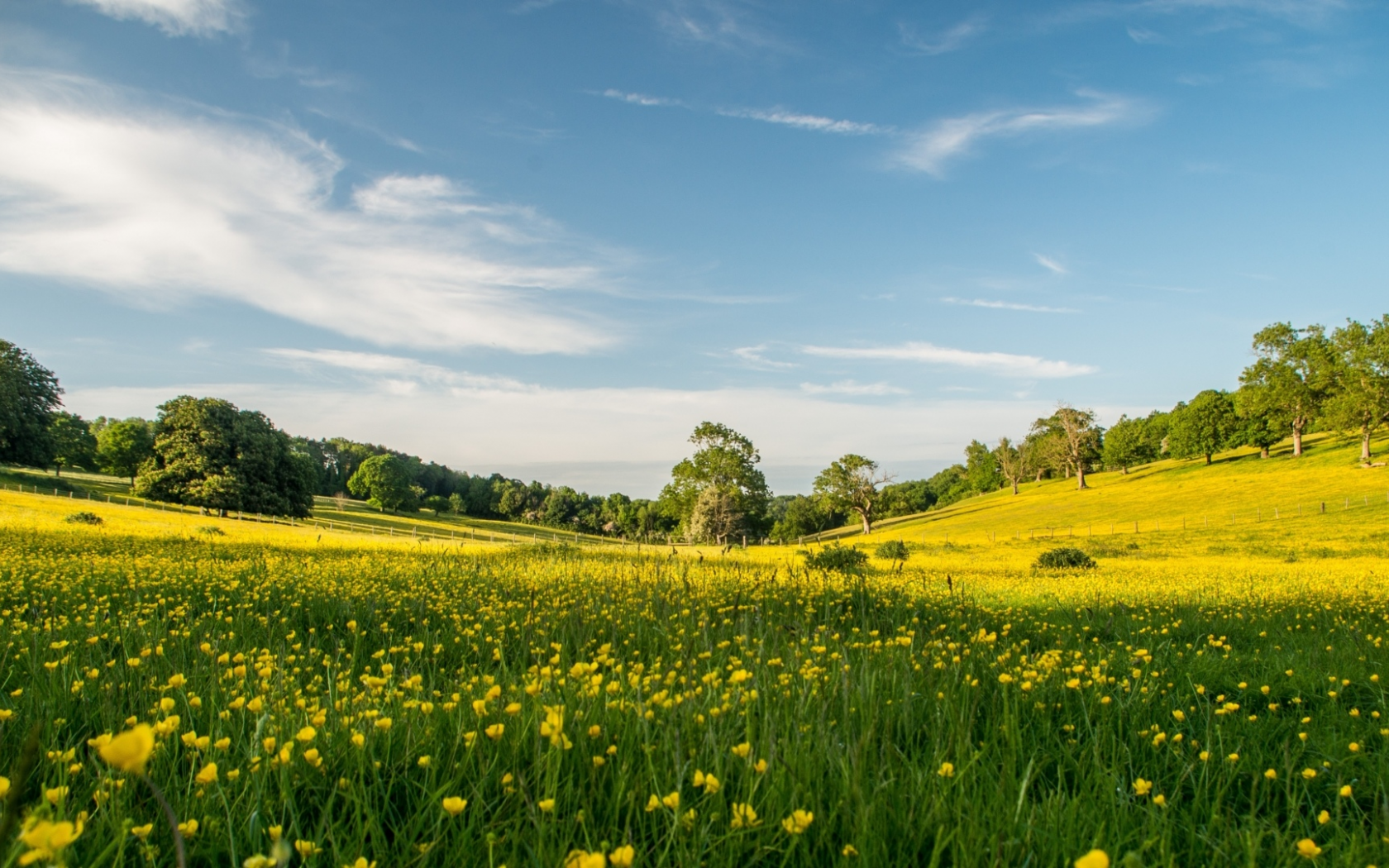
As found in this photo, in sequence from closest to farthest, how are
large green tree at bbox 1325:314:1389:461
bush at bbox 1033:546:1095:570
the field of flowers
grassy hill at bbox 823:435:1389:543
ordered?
the field of flowers
bush at bbox 1033:546:1095:570
grassy hill at bbox 823:435:1389:543
large green tree at bbox 1325:314:1389:461

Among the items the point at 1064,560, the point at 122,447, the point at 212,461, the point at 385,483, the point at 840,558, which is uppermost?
the point at 122,447

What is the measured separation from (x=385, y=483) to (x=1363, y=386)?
4514 inches

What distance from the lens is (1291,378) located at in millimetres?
67375

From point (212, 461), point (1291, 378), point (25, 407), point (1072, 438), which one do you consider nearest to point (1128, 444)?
point (1072, 438)

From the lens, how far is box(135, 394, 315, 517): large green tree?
167ft

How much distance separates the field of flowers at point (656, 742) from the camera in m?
2.22

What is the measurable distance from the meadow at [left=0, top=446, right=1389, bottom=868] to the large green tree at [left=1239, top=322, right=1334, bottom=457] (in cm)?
7833

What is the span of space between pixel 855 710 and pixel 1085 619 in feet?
19.7

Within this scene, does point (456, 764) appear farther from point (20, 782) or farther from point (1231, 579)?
point (1231, 579)

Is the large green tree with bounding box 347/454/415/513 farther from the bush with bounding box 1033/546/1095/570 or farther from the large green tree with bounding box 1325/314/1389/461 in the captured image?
the large green tree with bounding box 1325/314/1389/461

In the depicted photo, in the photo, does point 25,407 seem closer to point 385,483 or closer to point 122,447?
point 122,447

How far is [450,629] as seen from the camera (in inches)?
241

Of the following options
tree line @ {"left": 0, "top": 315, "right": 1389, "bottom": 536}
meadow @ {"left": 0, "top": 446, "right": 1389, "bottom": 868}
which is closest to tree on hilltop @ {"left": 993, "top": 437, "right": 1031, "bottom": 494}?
tree line @ {"left": 0, "top": 315, "right": 1389, "bottom": 536}

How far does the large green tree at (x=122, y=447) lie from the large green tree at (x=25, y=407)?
63.2 ft
